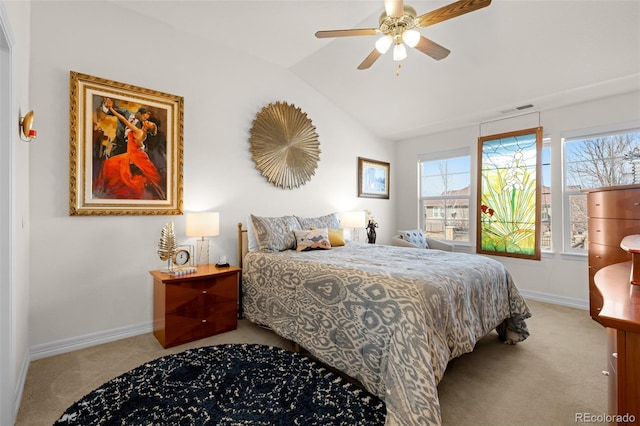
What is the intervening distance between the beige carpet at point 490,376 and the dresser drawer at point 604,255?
25.7 inches

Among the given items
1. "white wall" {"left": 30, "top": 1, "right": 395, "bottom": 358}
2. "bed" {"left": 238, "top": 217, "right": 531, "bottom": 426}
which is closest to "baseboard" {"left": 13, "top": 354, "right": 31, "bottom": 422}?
"white wall" {"left": 30, "top": 1, "right": 395, "bottom": 358}

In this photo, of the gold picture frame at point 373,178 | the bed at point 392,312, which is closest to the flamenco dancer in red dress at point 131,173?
the bed at point 392,312

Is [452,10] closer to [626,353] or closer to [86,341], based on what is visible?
[626,353]

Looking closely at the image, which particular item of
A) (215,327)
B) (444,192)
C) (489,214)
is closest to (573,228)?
(489,214)

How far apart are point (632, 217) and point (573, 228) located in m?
1.30

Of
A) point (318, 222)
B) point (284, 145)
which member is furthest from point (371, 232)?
point (284, 145)

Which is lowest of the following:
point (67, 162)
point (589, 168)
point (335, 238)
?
point (335, 238)

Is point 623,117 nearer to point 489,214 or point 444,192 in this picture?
point 489,214

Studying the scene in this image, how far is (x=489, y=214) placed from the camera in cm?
434

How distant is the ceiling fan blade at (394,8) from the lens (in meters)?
1.95

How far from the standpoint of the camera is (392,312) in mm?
1716

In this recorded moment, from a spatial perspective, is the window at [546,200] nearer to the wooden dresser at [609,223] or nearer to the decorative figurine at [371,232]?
the wooden dresser at [609,223]

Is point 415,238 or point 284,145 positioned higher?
point 284,145

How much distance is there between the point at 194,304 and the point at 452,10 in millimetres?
3042
